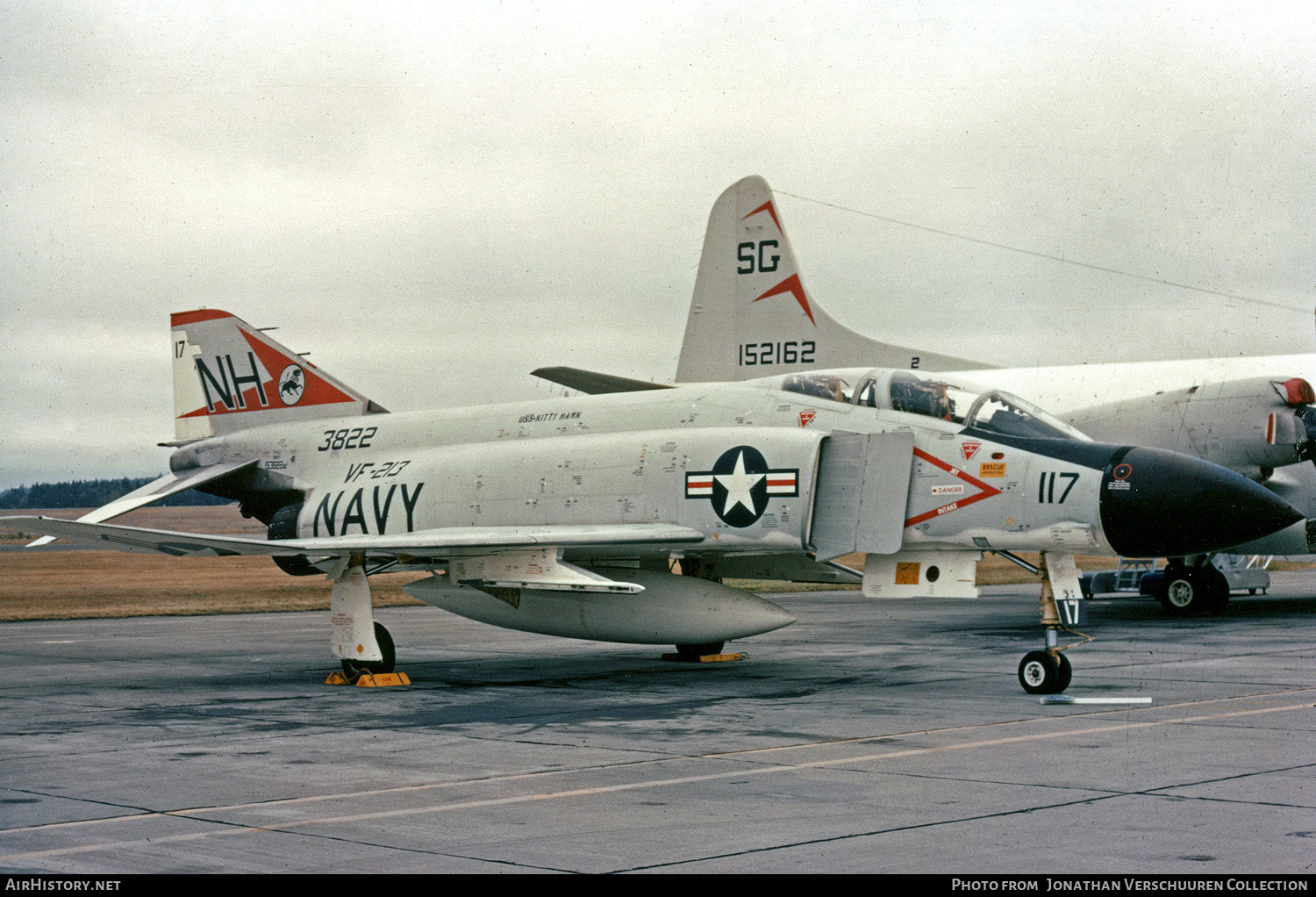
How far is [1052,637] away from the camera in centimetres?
1057

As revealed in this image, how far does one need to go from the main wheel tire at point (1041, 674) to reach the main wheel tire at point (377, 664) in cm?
614

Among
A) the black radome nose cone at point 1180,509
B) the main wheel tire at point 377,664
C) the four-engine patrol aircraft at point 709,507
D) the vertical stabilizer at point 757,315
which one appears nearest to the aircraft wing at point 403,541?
the four-engine patrol aircraft at point 709,507

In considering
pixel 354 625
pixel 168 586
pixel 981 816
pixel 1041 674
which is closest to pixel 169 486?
pixel 354 625

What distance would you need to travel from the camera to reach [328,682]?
13.0m

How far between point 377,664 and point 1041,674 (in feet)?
20.7

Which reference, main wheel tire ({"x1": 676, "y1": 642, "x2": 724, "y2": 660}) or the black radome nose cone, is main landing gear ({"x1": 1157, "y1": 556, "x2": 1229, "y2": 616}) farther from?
the black radome nose cone

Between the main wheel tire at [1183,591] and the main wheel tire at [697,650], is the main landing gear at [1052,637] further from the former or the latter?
the main wheel tire at [1183,591]

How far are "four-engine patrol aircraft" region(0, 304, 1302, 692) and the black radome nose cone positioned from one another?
0.05 feet

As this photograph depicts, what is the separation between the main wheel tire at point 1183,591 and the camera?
2158 centimetres

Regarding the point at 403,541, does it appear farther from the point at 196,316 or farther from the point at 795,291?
the point at 795,291

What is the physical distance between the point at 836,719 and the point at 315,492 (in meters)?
7.85

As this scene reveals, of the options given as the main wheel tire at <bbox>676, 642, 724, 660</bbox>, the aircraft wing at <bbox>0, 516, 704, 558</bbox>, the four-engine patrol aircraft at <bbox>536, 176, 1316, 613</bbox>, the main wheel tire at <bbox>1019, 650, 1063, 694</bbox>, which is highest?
the four-engine patrol aircraft at <bbox>536, 176, 1316, 613</bbox>

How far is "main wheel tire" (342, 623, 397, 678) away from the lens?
41.8ft

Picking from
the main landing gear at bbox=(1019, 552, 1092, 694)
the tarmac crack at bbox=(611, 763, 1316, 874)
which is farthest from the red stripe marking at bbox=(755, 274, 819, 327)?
the tarmac crack at bbox=(611, 763, 1316, 874)
